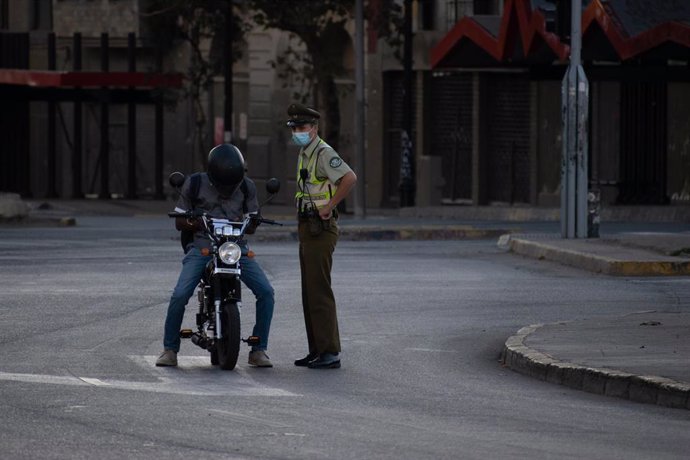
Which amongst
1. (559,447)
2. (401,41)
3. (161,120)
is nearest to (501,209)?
(401,41)

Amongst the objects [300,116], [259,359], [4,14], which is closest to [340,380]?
[259,359]

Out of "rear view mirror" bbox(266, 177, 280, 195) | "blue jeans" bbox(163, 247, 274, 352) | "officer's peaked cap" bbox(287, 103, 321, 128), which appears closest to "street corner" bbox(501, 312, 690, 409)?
"blue jeans" bbox(163, 247, 274, 352)

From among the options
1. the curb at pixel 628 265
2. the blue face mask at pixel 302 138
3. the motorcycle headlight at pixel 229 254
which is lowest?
the curb at pixel 628 265

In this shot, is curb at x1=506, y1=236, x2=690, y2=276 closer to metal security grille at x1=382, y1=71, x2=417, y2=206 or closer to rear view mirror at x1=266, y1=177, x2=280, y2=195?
rear view mirror at x1=266, y1=177, x2=280, y2=195

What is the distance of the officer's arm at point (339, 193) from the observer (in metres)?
13.5

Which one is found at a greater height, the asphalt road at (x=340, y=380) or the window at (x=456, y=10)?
the window at (x=456, y=10)

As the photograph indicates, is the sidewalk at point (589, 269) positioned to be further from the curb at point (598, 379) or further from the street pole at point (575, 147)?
the street pole at point (575, 147)

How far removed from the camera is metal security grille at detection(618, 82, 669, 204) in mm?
41688

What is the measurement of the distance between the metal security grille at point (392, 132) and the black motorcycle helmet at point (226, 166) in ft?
117

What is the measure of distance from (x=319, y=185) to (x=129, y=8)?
4113 cm

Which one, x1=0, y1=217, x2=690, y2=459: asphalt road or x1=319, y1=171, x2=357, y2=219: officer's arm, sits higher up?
x1=319, y1=171, x2=357, y2=219: officer's arm

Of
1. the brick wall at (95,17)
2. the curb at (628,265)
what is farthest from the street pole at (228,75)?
the curb at (628,265)

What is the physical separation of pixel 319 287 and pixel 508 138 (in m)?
32.4

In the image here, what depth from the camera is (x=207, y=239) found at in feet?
44.7
